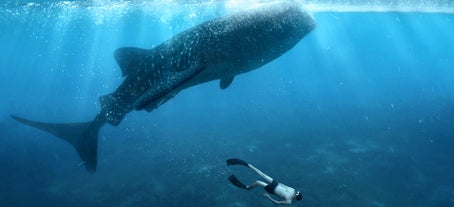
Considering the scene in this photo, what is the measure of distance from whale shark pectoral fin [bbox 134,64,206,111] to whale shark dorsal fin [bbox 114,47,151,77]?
618 mm

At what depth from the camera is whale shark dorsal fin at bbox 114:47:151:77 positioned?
20.2 feet

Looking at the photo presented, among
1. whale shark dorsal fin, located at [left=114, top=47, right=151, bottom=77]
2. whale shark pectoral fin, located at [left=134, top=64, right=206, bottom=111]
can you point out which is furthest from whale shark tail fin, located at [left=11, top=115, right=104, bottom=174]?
whale shark pectoral fin, located at [left=134, top=64, right=206, bottom=111]

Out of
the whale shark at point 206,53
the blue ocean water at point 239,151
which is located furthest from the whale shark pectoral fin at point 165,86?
the blue ocean water at point 239,151

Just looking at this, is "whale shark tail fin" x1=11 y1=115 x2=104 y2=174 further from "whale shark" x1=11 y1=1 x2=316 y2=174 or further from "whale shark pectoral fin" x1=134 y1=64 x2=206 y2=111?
"whale shark pectoral fin" x1=134 y1=64 x2=206 y2=111

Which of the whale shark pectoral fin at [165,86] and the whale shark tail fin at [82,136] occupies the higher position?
the whale shark pectoral fin at [165,86]

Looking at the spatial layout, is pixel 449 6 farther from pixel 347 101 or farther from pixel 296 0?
pixel 296 0

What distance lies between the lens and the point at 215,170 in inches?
667

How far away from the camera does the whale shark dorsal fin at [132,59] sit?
6152 millimetres

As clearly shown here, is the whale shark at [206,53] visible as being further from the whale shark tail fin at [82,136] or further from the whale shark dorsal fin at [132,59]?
the whale shark tail fin at [82,136]

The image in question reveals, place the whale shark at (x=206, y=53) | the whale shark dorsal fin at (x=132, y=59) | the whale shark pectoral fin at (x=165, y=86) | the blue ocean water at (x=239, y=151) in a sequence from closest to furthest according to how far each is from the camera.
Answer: the whale shark pectoral fin at (x=165, y=86), the whale shark at (x=206, y=53), the whale shark dorsal fin at (x=132, y=59), the blue ocean water at (x=239, y=151)

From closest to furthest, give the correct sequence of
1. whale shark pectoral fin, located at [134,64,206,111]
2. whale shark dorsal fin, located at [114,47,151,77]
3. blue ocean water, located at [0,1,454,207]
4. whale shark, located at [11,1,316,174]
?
whale shark pectoral fin, located at [134,64,206,111] → whale shark, located at [11,1,316,174] → whale shark dorsal fin, located at [114,47,151,77] → blue ocean water, located at [0,1,454,207]

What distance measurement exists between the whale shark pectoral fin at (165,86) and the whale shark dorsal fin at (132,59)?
2.03 ft

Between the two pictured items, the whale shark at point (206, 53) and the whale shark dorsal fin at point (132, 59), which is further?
the whale shark dorsal fin at point (132, 59)

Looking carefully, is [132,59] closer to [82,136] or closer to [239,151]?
[82,136]
